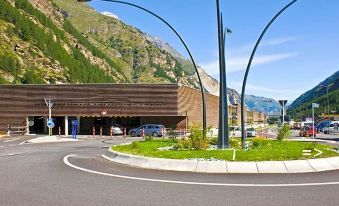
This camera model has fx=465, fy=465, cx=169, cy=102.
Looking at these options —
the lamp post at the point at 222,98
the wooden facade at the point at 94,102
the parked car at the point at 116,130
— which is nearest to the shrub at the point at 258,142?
the lamp post at the point at 222,98

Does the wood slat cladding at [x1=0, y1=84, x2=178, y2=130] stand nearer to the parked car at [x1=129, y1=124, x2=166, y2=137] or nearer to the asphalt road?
the parked car at [x1=129, y1=124, x2=166, y2=137]

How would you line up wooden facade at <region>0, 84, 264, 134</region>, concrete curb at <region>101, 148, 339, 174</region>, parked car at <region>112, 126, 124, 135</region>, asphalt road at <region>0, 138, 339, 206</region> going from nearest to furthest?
asphalt road at <region>0, 138, 339, 206</region>, concrete curb at <region>101, 148, 339, 174</region>, parked car at <region>112, 126, 124, 135</region>, wooden facade at <region>0, 84, 264, 134</region>

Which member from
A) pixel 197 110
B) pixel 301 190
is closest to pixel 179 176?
pixel 301 190

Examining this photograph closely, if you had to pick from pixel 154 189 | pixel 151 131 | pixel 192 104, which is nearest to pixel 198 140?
pixel 154 189

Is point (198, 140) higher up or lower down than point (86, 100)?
lower down

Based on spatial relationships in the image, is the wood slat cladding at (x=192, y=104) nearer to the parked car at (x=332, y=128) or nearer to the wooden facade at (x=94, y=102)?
the wooden facade at (x=94, y=102)

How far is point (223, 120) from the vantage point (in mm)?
19688

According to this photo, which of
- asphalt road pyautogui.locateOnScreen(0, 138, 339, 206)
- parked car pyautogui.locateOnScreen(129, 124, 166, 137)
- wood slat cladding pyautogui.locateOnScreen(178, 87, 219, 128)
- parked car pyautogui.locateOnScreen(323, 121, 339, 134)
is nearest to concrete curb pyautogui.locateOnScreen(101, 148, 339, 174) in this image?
asphalt road pyautogui.locateOnScreen(0, 138, 339, 206)

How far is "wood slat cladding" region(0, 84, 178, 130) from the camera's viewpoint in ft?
199

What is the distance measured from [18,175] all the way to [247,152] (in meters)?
7.86

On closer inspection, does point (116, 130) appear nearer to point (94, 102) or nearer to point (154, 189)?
point (94, 102)

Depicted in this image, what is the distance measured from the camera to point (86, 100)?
201 ft

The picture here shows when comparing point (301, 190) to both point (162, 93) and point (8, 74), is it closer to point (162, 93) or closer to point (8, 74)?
point (162, 93)

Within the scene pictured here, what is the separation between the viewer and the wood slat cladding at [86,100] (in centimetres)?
6072
